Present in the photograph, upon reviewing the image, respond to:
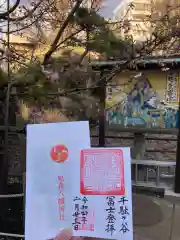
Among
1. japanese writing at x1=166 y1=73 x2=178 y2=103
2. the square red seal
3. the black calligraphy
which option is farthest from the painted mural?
the black calligraphy

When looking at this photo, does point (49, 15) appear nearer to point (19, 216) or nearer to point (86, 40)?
point (86, 40)

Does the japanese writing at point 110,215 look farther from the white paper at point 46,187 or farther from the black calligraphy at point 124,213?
the white paper at point 46,187

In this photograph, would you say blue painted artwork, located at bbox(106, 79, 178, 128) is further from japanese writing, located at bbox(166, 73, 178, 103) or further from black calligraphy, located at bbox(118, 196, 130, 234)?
black calligraphy, located at bbox(118, 196, 130, 234)

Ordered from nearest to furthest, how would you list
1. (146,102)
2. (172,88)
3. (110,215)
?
(110,215) < (172,88) < (146,102)

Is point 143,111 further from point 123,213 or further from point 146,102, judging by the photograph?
point 123,213

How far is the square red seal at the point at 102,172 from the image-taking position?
2516mm

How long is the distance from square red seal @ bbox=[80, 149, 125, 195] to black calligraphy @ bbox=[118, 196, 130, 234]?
0.06 metres

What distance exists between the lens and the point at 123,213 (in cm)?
250

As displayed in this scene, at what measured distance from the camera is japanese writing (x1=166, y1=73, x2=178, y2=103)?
6441 mm

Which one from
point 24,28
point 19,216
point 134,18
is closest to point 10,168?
point 19,216

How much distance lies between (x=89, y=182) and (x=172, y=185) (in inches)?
185

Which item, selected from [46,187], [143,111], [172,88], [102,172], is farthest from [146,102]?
[46,187]

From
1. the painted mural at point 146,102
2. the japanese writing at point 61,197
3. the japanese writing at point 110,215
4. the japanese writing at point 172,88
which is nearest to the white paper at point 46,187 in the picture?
the japanese writing at point 61,197

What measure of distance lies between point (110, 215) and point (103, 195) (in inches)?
5.7
